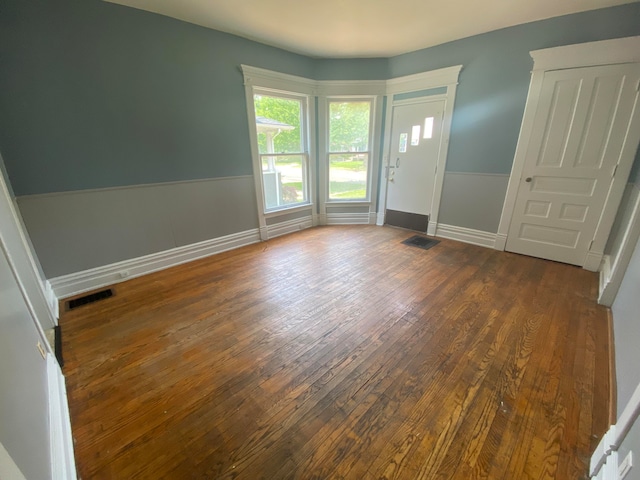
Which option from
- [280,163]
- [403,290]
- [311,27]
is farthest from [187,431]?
[311,27]

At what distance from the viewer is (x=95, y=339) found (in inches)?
77.2

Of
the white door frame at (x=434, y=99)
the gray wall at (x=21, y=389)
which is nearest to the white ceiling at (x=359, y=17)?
the white door frame at (x=434, y=99)

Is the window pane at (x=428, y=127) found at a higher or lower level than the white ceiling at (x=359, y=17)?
lower

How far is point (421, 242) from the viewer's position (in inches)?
150

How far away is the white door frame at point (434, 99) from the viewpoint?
3492 millimetres

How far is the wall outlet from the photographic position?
0.96 metres

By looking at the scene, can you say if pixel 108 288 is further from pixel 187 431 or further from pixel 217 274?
pixel 187 431

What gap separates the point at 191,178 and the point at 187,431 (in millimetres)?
2596

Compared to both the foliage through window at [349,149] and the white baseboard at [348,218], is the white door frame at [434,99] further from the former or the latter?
the white baseboard at [348,218]

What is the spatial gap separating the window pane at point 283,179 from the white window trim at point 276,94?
110 mm

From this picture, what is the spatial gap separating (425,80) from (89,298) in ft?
15.4

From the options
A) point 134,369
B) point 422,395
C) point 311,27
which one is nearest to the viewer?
point 422,395

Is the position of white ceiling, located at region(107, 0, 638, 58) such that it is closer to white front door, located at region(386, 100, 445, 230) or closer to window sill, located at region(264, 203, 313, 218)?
white front door, located at region(386, 100, 445, 230)

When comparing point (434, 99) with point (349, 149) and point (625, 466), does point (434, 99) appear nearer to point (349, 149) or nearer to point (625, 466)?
point (349, 149)
